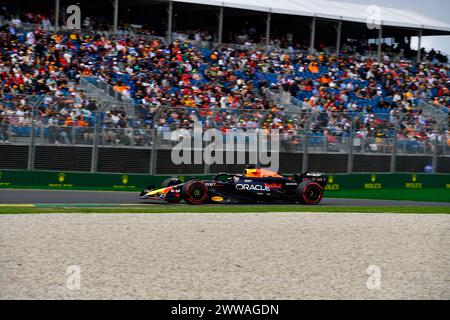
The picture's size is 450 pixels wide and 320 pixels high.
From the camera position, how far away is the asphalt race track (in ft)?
57.5

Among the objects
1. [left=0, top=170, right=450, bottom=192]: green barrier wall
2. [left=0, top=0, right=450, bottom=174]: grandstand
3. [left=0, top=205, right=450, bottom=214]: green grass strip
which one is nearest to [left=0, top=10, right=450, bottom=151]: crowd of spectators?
[left=0, top=0, right=450, bottom=174]: grandstand

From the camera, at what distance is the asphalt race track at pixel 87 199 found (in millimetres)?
17531

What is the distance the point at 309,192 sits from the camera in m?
18.6

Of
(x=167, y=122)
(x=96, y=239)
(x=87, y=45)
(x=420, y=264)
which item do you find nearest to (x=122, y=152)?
(x=167, y=122)

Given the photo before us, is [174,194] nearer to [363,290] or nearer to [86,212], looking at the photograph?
[86,212]

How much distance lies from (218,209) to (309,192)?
2.78 metres

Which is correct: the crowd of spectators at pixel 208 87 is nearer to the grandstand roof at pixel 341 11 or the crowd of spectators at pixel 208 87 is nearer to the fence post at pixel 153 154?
the fence post at pixel 153 154

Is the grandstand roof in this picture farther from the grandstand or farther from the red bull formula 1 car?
the red bull formula 1 car

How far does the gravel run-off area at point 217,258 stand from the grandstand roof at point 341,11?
2112 centimetres

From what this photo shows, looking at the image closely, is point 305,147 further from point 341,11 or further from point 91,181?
point 341,11

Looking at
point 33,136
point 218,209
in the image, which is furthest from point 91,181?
point 218,209

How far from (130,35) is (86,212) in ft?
54.5

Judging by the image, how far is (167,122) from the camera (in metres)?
21.0

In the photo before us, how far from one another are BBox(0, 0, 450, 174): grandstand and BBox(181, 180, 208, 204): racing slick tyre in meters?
3.84
